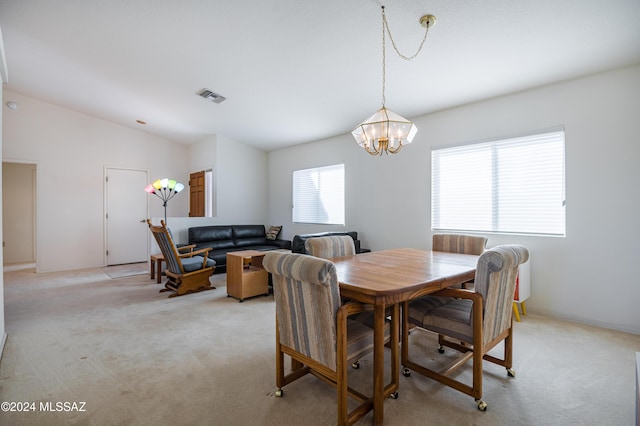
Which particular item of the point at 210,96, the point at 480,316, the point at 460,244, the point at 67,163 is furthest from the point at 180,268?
the point at 67,163

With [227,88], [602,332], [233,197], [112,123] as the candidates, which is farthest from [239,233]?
[602,332]

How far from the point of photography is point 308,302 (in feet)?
5.16

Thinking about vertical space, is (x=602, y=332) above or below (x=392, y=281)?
below

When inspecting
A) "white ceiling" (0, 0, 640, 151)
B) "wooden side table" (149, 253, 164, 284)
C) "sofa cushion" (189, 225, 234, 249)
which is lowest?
"wooden side table" (149, 253, 164, 284)

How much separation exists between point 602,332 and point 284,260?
322 cm

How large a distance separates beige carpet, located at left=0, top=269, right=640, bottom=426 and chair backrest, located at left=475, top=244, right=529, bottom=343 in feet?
1.52

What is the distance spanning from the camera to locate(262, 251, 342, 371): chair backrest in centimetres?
147

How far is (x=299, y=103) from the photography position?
173 inches

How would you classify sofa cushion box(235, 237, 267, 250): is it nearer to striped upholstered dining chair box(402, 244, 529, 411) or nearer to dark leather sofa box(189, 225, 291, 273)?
dark leather sofa box(189, 225, 291, 273)

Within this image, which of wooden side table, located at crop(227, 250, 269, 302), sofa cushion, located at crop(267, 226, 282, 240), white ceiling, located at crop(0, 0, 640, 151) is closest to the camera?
white ceiling, located at crop(0, 0, 640, 151)

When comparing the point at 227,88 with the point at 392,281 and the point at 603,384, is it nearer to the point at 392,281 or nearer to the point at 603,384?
the point at 392,281

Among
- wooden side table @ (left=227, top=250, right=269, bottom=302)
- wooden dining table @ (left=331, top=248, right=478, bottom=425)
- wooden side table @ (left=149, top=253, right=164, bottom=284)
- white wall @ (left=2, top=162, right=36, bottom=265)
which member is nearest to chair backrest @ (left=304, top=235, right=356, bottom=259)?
wooden dining table @ (left=331, top=248, right=478, bottom=425)

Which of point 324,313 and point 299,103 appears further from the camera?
point 299,103

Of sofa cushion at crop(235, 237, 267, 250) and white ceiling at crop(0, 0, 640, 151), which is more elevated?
white ceiling at crop(0, 0, 640, 151)
